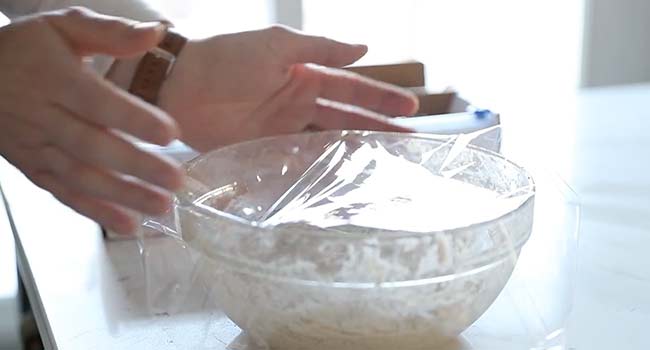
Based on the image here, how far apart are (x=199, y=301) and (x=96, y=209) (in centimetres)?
10

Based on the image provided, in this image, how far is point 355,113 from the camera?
0.72 metres

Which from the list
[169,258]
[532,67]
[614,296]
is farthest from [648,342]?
[532,67]

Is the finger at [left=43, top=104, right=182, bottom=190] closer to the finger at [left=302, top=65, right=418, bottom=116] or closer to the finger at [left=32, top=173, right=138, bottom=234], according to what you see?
the finger at [left=32, top=173, right=138, bottom=234]

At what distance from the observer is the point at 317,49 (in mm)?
684

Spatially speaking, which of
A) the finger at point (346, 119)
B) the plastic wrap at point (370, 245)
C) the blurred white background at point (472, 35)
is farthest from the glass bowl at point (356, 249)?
the blurred white background at point (472, 35)

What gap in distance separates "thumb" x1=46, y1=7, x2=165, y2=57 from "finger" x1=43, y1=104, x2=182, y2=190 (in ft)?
0.14

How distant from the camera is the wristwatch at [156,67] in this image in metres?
0.72

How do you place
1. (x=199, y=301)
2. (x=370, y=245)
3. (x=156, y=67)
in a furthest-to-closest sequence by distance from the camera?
(x=156, y=67) → (x=199, y=301) → (x=370, y=245)

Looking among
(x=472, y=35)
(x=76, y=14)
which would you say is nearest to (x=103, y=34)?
(x=76, y=14)

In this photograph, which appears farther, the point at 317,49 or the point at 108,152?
the point at 317,49

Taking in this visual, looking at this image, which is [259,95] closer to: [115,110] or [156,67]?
[156,67]

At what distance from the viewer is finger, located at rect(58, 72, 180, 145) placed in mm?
481

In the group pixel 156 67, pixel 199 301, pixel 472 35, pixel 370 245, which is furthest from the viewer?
pixel 472 35

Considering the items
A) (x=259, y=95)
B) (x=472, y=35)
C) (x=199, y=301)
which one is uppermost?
(x=259, y=95)
